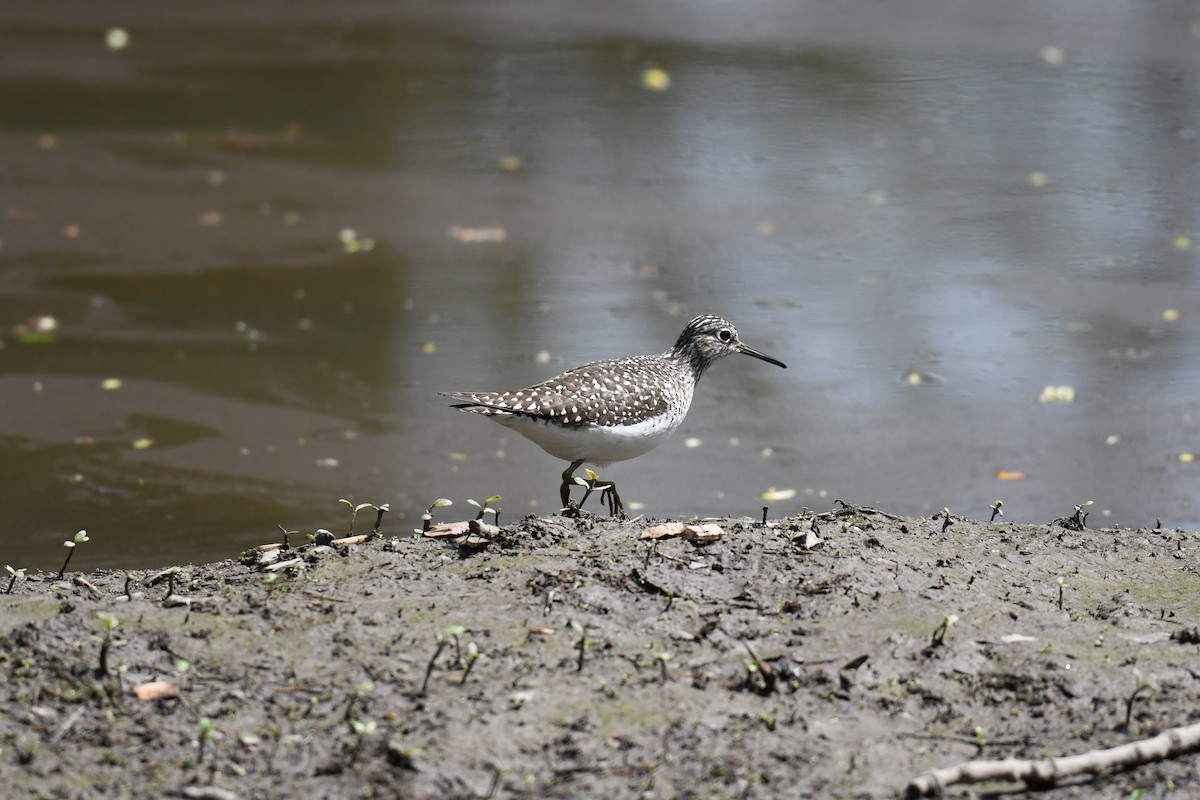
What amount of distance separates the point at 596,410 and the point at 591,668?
2.22m

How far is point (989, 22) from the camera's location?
16.3 m

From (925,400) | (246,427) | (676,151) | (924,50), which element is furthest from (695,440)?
(924,50)

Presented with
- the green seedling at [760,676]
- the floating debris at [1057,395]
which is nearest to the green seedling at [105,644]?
the green seedling at [760,676]

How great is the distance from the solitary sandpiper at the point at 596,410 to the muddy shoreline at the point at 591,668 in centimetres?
98

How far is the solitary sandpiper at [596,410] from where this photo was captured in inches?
260

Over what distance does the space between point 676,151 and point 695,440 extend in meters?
5.40

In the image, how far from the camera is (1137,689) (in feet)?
13.6

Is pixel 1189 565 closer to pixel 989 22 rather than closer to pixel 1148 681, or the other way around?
pixel 1148 681

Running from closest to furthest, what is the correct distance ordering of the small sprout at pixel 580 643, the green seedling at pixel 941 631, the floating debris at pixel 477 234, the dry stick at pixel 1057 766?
1. the dry stick at pixel 1057 766
2. the small sprout at pixel 580 643
3. the green seedling at pixel 941 631
4. the floating debris at pixel 477 234

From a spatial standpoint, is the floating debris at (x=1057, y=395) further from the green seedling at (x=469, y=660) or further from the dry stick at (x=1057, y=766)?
the green seedling at (x=469, y=660)

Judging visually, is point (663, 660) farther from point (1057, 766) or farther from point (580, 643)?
point (1057, 766)

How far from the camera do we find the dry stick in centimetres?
386

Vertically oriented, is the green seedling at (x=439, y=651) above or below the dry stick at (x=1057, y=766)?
below

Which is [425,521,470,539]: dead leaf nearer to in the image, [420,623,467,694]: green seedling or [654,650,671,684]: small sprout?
[420,623,467,694]: green seedling
